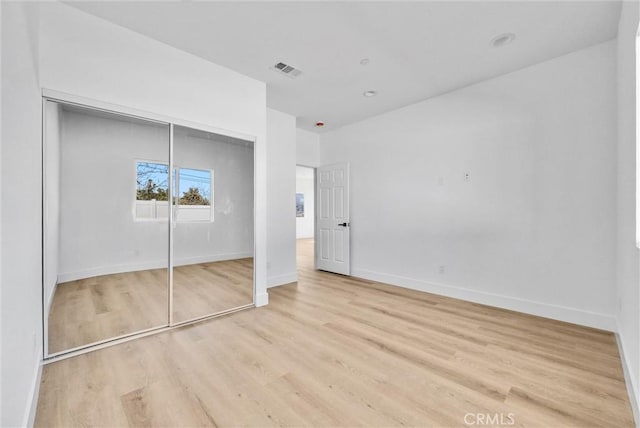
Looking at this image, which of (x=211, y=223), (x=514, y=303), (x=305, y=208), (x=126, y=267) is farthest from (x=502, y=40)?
(x=305, y=208)

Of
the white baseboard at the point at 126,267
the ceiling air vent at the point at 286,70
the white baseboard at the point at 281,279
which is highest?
the ceiling air vent at the point at 286,70

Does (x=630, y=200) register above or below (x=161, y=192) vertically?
below

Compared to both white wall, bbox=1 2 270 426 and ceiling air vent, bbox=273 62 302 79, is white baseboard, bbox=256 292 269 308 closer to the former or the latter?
white wall, bbox=1 2 270 426

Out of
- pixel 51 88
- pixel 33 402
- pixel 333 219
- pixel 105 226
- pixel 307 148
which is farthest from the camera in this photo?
pixel 307 148

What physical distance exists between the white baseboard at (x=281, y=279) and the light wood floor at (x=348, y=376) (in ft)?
4.57

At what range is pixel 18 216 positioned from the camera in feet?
4.70

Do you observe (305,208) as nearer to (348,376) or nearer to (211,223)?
(211,223)

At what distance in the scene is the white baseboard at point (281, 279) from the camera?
15.2 ft

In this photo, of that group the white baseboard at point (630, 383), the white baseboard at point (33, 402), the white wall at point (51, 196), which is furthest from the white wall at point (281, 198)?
the white baseboard at point (630, 383)

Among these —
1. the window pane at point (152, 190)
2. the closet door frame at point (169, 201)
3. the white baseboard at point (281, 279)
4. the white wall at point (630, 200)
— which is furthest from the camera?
the white baseboard at point (281, 279)

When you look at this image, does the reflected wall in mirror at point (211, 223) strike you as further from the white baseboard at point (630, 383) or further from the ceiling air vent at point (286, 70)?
the white baseboard at point (630, 383)

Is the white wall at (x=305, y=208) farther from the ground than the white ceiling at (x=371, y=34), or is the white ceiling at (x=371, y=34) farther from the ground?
the white ceiling at (x=371, y=34)

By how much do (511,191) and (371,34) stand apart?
97.9 inches

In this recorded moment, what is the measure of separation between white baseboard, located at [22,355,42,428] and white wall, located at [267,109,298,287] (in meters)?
2.90
